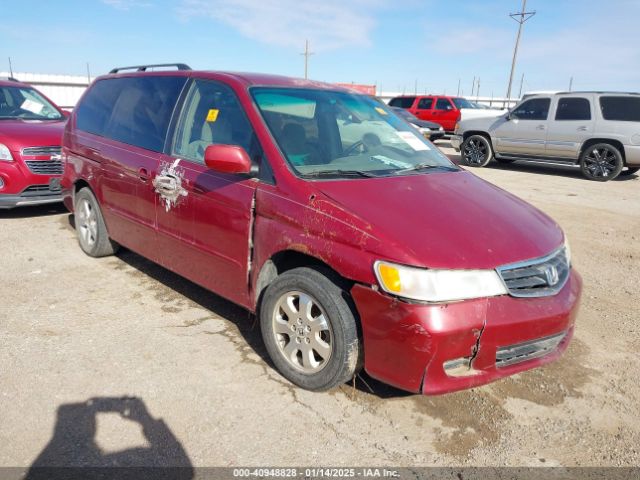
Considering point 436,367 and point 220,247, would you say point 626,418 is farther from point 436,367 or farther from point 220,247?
point 220,247

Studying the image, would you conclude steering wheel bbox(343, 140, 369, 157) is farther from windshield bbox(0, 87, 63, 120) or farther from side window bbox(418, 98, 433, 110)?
side window bbox(418, 98, 433, 110)

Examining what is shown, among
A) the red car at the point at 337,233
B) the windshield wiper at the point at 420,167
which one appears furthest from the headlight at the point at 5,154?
the windshield wiper at the point at 420,167

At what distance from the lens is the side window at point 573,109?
11648 millimetres

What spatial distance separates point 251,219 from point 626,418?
2.45m

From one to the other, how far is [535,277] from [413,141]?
1616 mm

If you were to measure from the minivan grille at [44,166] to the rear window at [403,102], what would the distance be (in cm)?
1731

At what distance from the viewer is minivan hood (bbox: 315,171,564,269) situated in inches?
100

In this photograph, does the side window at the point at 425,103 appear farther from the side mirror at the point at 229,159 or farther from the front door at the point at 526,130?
the side mirror at the point at 229,159

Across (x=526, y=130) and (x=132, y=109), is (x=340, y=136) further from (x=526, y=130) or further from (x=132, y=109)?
(x=526, y=130)

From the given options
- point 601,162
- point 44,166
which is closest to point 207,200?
point 44,166

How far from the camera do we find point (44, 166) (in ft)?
21.1

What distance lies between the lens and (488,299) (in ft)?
8.28

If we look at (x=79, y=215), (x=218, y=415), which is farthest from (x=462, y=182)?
(x=79, y=215)

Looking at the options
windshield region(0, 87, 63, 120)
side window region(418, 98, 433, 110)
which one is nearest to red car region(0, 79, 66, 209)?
windshield region(0, 87, 63, 120)
